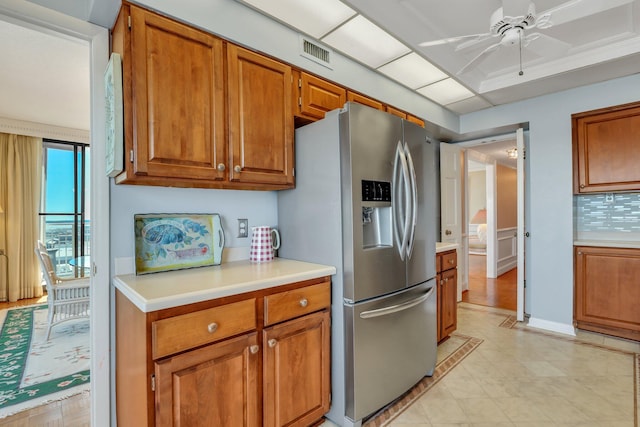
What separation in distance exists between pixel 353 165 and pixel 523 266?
2888 millimetres

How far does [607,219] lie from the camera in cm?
329

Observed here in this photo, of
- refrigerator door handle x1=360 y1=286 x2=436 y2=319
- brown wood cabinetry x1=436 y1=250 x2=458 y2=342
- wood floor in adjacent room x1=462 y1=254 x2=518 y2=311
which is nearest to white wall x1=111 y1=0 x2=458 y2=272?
refrigerator door handle x1=360 y1=286 x2=436 y2=319

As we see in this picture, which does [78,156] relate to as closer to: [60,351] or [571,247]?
[60,351]

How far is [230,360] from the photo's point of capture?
1.36m

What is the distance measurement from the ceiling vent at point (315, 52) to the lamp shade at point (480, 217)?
823cm

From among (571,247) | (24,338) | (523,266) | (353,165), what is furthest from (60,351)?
(571,247)

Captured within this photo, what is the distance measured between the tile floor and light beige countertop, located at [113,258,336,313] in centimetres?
94

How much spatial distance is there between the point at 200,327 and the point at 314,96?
1.66 meters

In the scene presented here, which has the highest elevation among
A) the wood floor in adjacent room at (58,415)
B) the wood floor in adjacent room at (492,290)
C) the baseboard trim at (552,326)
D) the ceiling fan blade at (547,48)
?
the ceiling fan blade at (547,48)

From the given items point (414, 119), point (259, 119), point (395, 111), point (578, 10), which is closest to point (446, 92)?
point (414, 119)

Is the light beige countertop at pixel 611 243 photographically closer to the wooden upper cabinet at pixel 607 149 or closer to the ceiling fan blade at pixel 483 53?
the wooden upper cabinet at pixel 607 149

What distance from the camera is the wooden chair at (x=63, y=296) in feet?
10.3

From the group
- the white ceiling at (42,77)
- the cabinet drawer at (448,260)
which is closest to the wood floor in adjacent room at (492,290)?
the cabinet drawer at (448,260)

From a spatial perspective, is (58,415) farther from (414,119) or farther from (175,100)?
(414,119)
